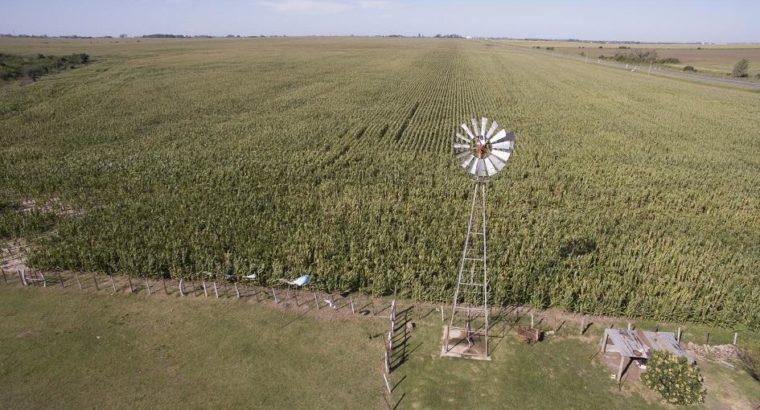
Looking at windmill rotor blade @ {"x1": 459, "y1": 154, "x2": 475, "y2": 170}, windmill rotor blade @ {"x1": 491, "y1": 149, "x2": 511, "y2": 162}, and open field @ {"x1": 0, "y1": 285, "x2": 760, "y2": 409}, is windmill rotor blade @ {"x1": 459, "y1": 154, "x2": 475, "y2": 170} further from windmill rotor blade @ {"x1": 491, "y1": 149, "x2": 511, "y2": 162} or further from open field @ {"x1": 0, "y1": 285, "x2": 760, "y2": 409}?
open field @ {"x1": 0, "y1": 285, "x2": 760, "y2": 409}

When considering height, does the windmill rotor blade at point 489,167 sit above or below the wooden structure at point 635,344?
above

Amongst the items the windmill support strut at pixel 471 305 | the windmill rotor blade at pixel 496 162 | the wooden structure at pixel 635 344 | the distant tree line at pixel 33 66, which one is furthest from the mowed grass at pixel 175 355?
the distant tree line at pixel 33 66

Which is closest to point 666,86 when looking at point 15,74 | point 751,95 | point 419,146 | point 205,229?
point 751,95

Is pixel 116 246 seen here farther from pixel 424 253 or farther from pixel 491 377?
pixel 491 377

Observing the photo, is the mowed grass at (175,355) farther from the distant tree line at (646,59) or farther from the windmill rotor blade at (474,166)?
the distant tree line at (646,59)

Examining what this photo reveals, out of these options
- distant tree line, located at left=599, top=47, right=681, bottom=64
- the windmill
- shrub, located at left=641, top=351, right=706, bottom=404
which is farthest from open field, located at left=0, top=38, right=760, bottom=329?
distant tree line, located at left=599, top=47, right=681, bottom=64

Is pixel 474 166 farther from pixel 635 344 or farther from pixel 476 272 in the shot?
pixel 635 344
